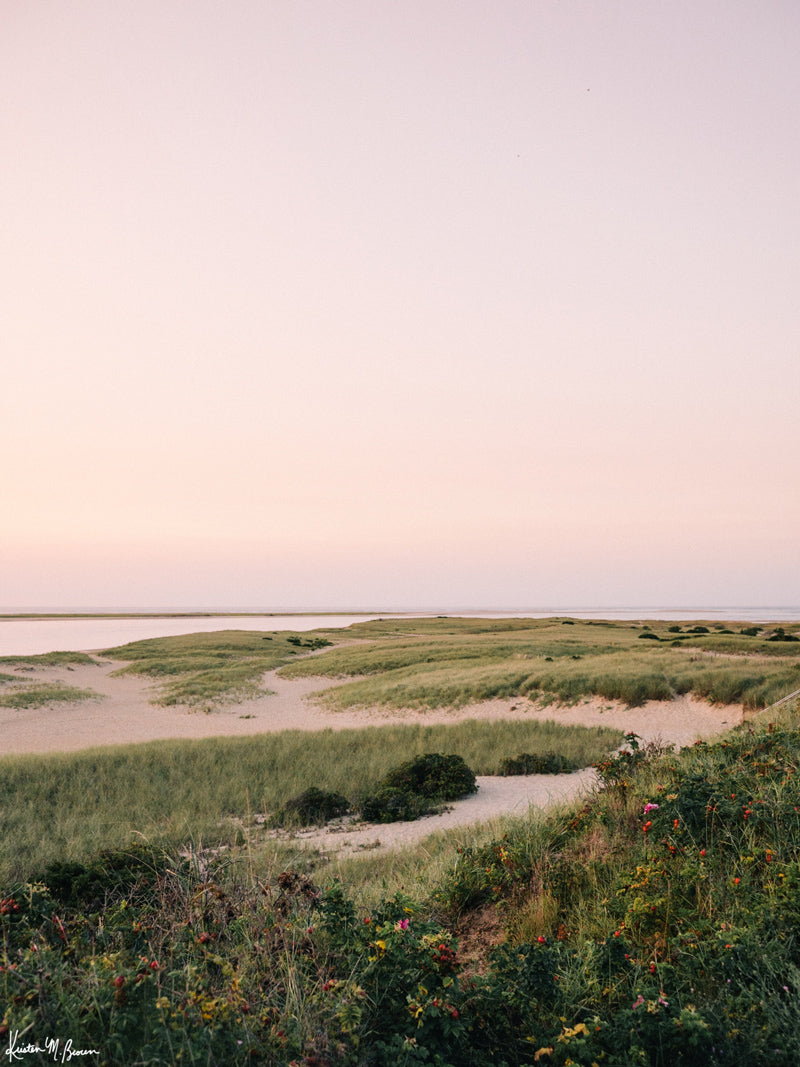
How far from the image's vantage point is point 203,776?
14172mm

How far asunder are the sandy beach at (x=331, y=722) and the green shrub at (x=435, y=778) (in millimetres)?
366

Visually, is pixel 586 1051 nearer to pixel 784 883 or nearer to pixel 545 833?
pixel 784 883

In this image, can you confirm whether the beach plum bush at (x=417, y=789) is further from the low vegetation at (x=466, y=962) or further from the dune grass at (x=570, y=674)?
the dune grass at (x=570, y=674)

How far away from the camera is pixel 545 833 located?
669 centimetres

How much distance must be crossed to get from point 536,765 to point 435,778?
2.95 m

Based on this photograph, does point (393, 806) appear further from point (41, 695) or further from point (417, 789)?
point (41, 695)

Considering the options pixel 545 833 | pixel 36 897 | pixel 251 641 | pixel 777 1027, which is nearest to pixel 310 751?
pixel 545 833

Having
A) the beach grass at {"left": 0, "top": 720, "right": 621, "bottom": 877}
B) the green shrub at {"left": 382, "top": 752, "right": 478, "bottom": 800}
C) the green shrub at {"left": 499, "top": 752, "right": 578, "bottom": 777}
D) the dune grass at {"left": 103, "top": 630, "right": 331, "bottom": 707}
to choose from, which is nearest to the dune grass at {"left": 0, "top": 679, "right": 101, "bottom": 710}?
the dune grass at {"left": 103, "top": 630, "right": 331, "bottom": 707}

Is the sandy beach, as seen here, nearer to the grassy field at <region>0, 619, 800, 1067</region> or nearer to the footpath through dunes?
the footpath through dunes

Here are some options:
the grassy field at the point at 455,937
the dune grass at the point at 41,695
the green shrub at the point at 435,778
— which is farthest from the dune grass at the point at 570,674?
the grassy field at the point at 455,937

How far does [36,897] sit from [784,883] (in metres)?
5.64

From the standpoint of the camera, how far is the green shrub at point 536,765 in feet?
47.1

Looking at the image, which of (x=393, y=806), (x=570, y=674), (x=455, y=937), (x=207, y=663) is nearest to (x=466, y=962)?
(x=455, y=937)

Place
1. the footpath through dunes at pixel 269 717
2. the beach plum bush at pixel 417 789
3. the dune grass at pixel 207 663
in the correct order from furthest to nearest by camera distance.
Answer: the dune grass at pixel 207 663 → the footpath through dunes at pixel 269 717 → the beach plum bush at pixel 417 789
